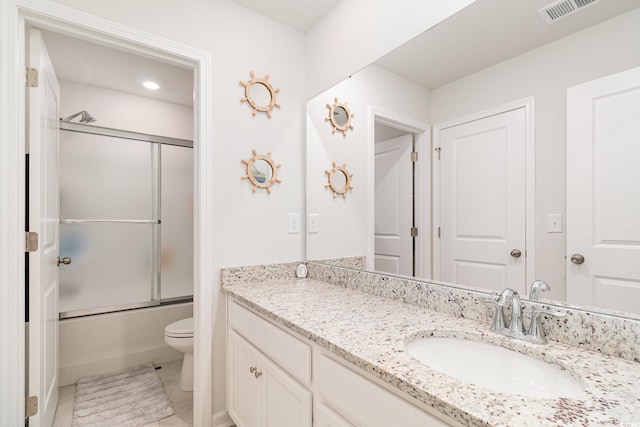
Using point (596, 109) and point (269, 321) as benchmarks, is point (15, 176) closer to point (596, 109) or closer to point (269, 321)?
point (269, 321)

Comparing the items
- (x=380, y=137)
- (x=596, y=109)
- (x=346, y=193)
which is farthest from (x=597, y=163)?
(x=346, y=193)

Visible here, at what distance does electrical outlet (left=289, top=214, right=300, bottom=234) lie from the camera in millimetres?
2029

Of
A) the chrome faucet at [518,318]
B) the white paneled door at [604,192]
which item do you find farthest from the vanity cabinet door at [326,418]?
the white paneled door at [604,192]

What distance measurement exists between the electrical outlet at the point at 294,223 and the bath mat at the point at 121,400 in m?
1.37

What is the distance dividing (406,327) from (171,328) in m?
1.97

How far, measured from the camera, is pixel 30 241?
4.76ft

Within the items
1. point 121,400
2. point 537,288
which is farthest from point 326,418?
point 121,400

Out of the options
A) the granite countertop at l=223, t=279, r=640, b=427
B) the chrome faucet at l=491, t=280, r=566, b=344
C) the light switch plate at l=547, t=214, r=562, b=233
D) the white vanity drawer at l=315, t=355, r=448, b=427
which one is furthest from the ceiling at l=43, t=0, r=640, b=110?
the white vanity drawer at l=315, t=355, r=448, b=427

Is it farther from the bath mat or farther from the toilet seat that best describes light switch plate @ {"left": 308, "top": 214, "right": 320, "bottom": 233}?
the bath mat

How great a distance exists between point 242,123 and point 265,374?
1348mm

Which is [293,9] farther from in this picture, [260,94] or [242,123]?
[242,123]

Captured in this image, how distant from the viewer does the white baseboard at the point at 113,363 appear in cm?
→ 235

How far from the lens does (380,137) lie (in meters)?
1.58

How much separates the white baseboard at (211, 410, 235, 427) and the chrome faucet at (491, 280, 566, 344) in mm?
1547
